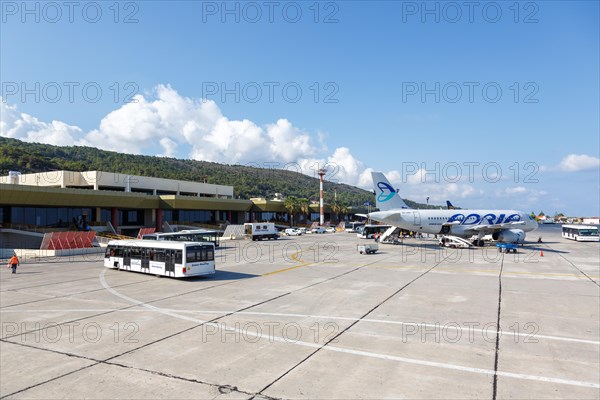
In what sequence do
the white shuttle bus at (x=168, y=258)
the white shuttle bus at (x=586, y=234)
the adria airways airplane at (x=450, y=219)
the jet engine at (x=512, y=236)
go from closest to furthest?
1. the white shuttle bus at (x=168, y=258)
2. the adria airways airplane at (x=450, y=219)
3. the jet engine at (x=512, y=236)
4. the white shuttle bus at (x=586, y=234)

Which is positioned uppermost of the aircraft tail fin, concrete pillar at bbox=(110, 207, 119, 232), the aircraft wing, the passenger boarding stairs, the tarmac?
the aircraft tail fin

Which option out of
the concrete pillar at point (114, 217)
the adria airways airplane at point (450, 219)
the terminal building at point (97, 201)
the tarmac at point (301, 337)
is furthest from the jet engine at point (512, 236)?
the concrete pillar at point (114, 217)

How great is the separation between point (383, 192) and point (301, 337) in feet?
141

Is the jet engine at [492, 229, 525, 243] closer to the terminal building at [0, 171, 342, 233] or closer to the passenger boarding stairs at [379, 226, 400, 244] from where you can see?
the passenger boarding stairs at [379, 226, 400, 244]

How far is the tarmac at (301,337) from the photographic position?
11.0 m

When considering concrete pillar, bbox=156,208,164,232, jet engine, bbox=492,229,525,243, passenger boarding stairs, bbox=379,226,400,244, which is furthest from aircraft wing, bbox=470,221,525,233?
concrete pillar, bbox=156,208,164,232

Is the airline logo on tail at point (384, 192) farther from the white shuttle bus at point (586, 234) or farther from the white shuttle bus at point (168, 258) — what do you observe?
the white shuttle bus at point (586, 234)

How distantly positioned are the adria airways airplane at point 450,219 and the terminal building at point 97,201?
1617 inches

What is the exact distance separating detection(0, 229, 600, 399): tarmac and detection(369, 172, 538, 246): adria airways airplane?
25159mm

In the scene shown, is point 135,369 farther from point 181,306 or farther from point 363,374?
point 181,306

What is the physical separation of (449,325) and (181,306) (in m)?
13.4

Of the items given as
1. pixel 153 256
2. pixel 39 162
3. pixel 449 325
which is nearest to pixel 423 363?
pixel 449 325

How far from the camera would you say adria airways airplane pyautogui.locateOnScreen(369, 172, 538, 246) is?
182 ft

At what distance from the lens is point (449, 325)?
17156mm
